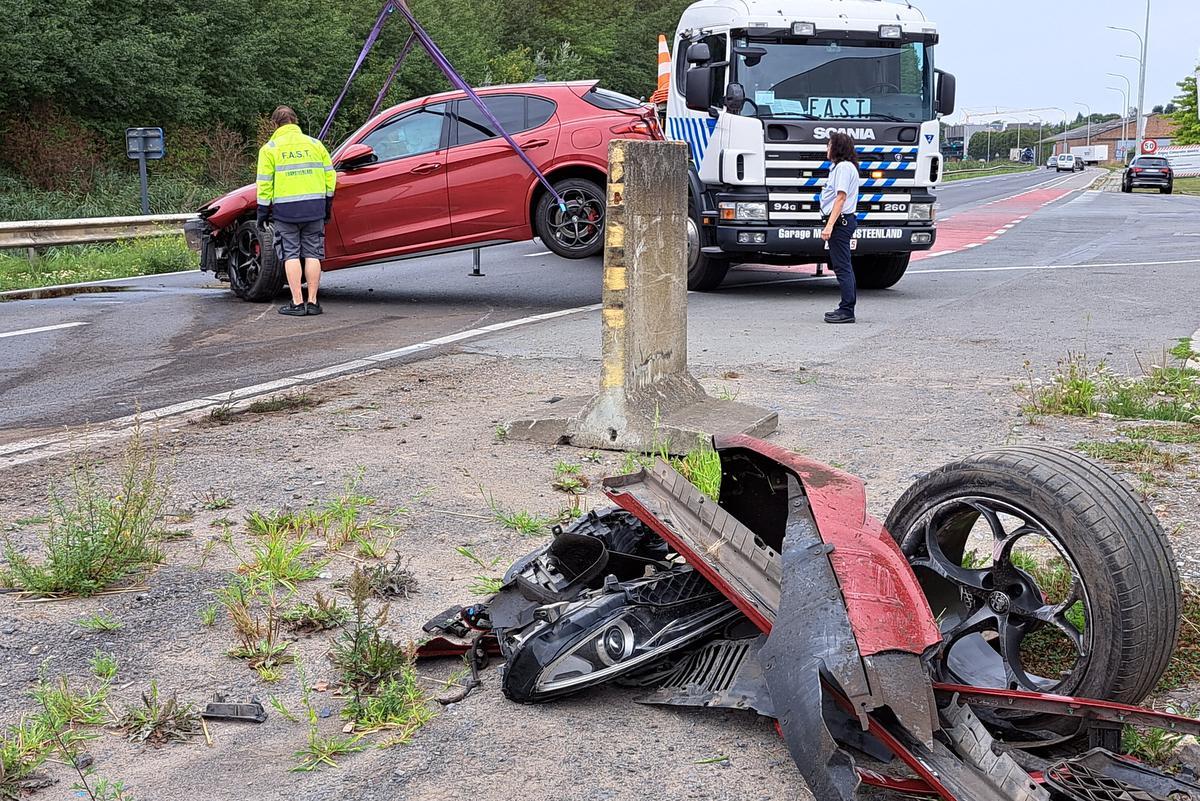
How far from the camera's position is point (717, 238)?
39.9 ft

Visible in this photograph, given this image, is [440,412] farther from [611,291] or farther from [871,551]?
[871,551]

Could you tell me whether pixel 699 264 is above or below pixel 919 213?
below

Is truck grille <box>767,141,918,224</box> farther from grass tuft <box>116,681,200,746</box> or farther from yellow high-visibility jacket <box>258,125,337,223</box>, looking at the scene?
grass tuft <box>116,681,200,746</box>

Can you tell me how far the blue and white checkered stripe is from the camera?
40.1 ft

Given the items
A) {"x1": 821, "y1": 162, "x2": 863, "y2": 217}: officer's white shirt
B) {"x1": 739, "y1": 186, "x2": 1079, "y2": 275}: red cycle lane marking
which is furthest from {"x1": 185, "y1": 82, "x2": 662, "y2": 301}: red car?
{"x1": 739, "y1": 186, "x2": 1079, "y2": 275}: red cycle lane marking

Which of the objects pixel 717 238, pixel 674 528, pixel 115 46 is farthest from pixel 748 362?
pixel 115 46

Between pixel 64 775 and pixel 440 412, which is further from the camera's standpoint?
pixel 440 412

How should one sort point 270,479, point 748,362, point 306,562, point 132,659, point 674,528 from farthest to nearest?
point 748,362 < point 270,479 < point 306,562 < point 132,659 < point 674,528

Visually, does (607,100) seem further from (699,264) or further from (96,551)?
(96,551)

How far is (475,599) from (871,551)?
1564 mm

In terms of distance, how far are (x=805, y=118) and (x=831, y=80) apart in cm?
48

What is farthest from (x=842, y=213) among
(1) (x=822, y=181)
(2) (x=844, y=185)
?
(1) (x=822, y=181)

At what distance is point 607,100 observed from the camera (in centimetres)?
1182

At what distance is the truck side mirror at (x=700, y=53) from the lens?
12.0 m
